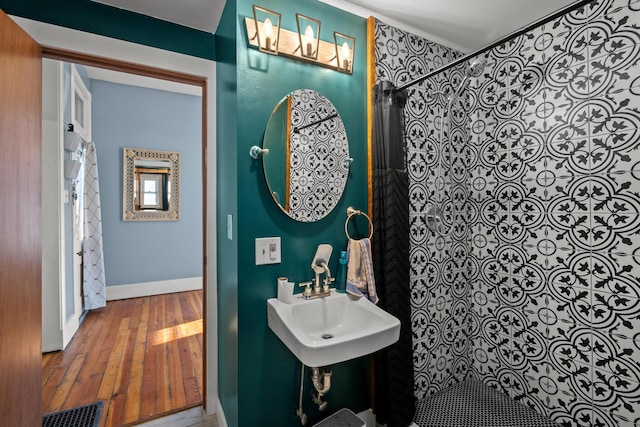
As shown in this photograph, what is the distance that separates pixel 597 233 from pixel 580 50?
3.27 ft

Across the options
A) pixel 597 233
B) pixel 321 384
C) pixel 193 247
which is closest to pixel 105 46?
pixel 321 384

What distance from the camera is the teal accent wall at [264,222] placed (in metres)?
1.51

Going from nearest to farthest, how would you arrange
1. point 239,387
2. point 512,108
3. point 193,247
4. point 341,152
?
1. point 239,387
2. point 341,152
3. point 512,108
4. point 193,247

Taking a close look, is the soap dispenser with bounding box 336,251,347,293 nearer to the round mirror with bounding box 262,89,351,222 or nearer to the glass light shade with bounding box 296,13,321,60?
the round mirror with bounding box 262,89,351,222

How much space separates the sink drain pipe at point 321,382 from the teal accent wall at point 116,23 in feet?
6.50

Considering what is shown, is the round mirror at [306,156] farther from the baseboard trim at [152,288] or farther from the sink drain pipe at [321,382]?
the baseboard trim at [152,288]

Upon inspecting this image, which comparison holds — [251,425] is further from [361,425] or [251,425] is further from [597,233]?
[597,233]

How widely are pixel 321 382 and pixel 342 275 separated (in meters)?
0.54

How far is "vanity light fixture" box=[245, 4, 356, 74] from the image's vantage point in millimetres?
1513

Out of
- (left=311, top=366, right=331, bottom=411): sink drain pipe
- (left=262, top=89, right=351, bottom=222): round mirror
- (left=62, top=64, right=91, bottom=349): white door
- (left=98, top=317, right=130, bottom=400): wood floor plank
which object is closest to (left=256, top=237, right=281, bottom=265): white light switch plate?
(left=262, top=89, right=351, bottom=222): round mirror

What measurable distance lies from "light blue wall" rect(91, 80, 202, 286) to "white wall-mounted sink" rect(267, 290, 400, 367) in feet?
11.3

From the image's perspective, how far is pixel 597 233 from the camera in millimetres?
1605

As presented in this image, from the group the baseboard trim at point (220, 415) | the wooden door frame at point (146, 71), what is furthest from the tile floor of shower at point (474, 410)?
the wooden door frame at point (146, 71)

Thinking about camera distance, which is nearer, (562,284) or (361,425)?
(361,425)
